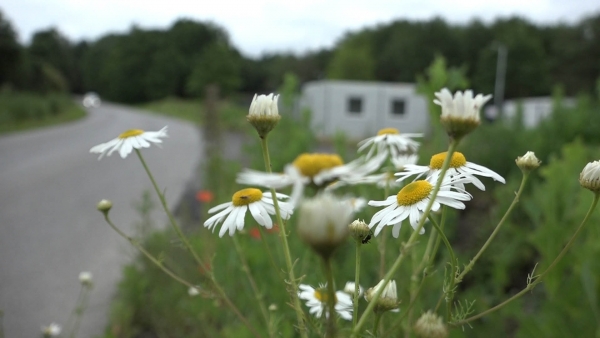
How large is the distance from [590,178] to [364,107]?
1603 cm

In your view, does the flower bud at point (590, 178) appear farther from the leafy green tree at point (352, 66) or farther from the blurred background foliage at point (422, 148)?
the leafy green tree at point (352, 66)

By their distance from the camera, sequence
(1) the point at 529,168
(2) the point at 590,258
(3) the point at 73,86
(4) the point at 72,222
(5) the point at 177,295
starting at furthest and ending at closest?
(3) the point at 73,86, (4) the point at 72,222, (5) the point at 177,295, (2) the point at 590,258, (1) the point at 529,168

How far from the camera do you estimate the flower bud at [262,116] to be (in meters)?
0.54

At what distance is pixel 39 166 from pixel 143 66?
116 feet

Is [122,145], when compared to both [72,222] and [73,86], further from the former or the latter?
[73,86]

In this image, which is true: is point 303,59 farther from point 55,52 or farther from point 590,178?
point 590,178

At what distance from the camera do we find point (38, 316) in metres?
2.89

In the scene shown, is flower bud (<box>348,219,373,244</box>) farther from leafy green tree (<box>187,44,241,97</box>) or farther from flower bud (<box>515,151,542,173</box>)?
leafy green tree (<box>187,44,241,97</box>)

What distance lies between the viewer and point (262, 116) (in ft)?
1.77

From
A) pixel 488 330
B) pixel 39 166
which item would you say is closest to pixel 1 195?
pixel 39 166

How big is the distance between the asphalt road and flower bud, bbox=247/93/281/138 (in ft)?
1.18

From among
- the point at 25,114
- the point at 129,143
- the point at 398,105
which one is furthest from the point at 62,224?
the point at 398,105

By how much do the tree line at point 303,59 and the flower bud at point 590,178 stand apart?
1944cm

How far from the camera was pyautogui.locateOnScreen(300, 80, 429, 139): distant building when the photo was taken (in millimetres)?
16219
